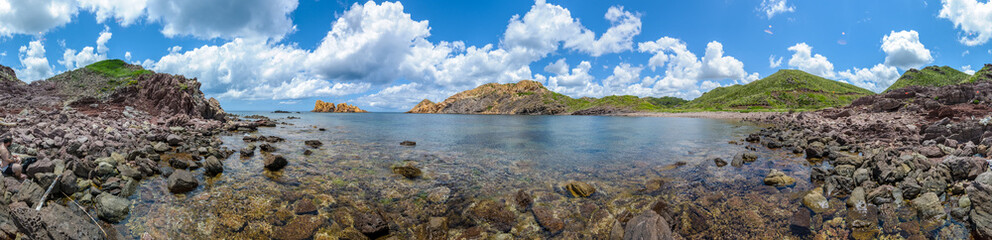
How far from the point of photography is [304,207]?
36.3 ft

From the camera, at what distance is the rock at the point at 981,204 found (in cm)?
793

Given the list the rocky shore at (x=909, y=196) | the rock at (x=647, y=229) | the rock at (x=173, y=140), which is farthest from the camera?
the rock at (x=173, y=140)

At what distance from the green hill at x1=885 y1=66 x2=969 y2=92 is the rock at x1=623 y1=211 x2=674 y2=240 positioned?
858 ft

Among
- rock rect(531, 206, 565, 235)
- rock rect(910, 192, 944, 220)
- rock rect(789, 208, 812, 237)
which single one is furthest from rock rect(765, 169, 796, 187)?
rock rect(531, 206, 565, 235)

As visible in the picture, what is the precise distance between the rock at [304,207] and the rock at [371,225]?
2145 mm

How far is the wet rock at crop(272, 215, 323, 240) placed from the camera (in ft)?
30.1

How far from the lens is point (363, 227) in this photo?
Answer: 31.0 ft

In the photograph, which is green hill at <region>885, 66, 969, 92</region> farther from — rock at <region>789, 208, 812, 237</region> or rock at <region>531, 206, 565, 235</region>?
rock at <region>531, 206, 565, 235</region>

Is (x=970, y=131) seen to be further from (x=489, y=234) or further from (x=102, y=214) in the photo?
(x=102, y=214)

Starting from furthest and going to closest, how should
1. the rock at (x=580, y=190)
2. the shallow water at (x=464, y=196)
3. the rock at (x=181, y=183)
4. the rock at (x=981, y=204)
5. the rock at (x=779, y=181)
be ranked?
the rock at (x=779, y=181) < the rock at (x=580, y=190) < the rock at (x=181, y=183) < the shallow water at (x=464, y=196) < the rock at (x=981, y=204)

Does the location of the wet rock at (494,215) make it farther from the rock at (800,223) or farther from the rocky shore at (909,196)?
the rocky shore at (909,196)

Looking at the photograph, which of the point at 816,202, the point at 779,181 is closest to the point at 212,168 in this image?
the point at 816,202

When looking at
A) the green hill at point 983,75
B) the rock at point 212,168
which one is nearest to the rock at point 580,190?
the rock at point 212,168

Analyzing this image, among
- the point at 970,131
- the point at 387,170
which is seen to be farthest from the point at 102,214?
the point at 970,131
